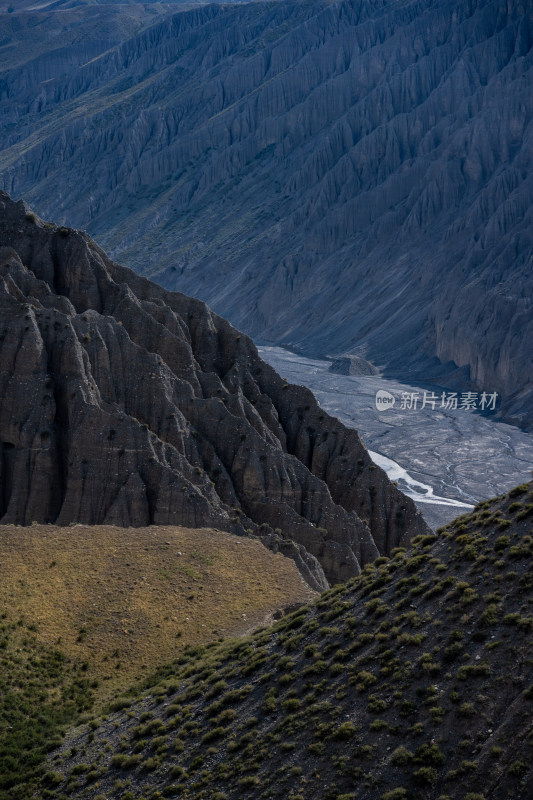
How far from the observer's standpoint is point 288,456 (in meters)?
46.1

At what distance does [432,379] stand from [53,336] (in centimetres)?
10887

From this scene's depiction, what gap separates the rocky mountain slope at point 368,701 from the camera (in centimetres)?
1992

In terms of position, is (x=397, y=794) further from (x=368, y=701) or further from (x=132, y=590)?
(x=132, y=590)

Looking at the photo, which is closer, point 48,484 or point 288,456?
point 48,484

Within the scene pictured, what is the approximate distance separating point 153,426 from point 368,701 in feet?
78.1

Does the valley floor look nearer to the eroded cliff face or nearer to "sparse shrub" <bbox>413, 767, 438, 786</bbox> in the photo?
the eroded cliff face

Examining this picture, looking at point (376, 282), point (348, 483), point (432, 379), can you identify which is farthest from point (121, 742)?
point (376, 282)

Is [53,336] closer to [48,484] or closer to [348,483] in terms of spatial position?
[48,484]

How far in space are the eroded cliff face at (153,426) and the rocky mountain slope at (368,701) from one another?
11812 mm

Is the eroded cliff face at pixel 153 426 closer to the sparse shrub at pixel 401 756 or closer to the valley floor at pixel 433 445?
the sparse shrub at pixel 401 756

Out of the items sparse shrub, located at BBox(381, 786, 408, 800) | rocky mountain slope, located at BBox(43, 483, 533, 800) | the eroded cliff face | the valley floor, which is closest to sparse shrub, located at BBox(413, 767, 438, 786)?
rocky mountain slope, located at BBox(43, 483, 533, 800)

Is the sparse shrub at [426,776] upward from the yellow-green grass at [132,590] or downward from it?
upward

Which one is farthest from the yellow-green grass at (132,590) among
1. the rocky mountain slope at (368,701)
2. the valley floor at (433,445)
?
the valley floor at (433,445)

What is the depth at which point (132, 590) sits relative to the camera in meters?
32.8
